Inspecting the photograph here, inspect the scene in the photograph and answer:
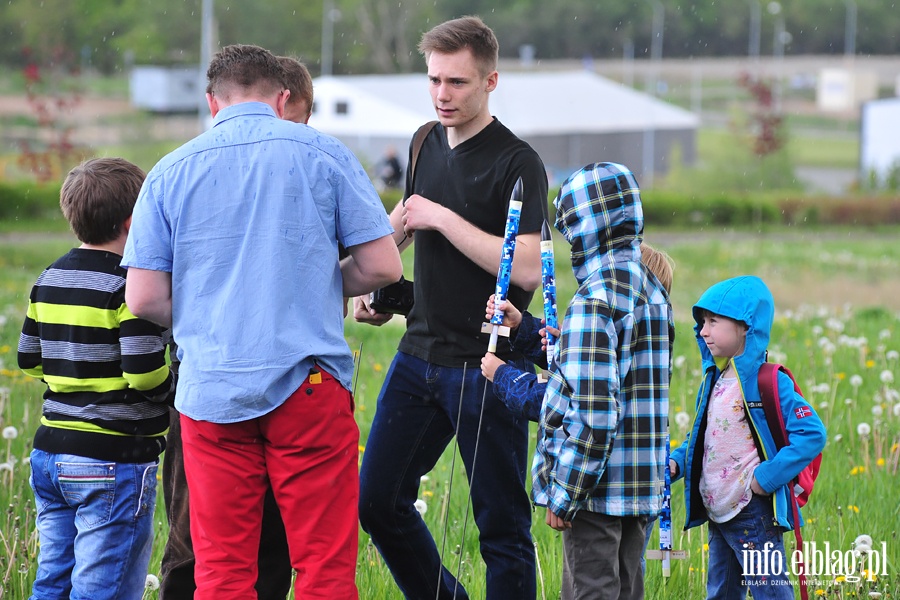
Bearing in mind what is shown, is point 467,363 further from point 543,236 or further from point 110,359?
point 110,359

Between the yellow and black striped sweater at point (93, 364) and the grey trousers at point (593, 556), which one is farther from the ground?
the yellow and black striped sweater at point (93, 364)

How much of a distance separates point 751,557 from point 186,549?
1.95 metres

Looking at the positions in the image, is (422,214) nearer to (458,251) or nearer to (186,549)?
(458,251)

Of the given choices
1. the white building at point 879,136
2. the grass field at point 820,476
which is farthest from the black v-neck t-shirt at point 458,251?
the white building at point 879,136

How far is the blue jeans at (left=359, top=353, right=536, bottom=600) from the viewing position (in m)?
3.95

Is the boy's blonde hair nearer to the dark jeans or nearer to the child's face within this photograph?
the child's face

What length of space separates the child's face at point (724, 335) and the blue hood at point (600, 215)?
2.04ft

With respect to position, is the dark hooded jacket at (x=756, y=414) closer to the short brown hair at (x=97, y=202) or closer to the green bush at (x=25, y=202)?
the short brown hair at (x=97, y=202)

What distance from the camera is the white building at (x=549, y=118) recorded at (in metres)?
47.6

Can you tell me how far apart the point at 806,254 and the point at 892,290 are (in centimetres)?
579

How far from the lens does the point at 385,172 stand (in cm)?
3366

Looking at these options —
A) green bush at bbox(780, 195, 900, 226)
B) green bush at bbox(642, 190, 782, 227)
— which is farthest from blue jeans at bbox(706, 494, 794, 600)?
green bush at bbox(780, 195, 900, 226)

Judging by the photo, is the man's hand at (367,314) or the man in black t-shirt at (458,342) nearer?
the man in black t-shirt at (458,342)

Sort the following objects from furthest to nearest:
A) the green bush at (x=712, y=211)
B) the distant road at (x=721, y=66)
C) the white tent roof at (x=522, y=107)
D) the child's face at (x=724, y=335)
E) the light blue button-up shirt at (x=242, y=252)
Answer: the distant road at (x=721, y=66)
the white tent roof at (x=522, y=107)
the green bush at (x=712, y=211)
the child's face at (x=724, y=335)
the light blue button-up shirt at (x=242, y=252)
